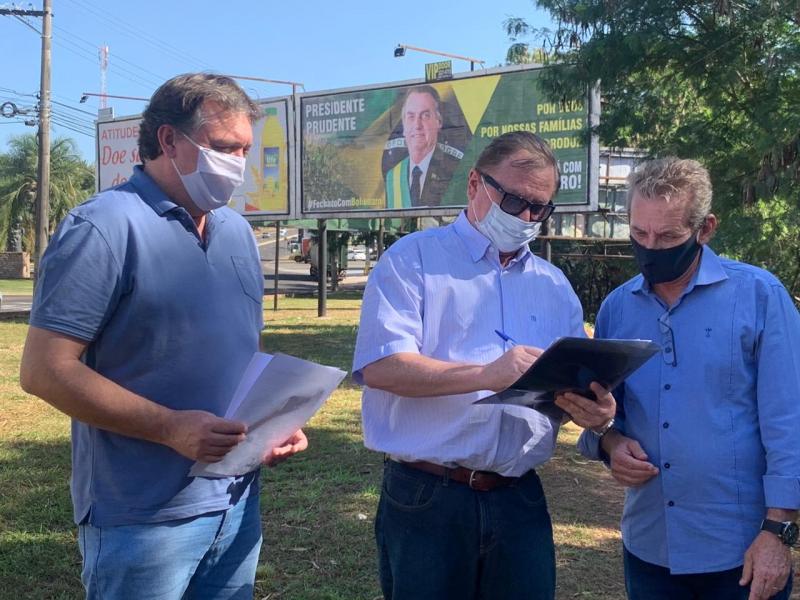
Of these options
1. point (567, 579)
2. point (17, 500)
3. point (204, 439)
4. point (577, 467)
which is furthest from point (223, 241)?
point (577, 467)

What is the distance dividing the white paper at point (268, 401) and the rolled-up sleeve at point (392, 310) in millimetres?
134

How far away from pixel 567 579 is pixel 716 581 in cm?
209

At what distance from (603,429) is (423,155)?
11037 mm

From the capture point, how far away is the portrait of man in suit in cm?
1284

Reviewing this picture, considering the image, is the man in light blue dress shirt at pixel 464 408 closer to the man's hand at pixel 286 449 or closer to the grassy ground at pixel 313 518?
the man's hand at pixel 286 449

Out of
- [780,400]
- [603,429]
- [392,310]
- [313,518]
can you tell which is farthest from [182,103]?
[313,518]

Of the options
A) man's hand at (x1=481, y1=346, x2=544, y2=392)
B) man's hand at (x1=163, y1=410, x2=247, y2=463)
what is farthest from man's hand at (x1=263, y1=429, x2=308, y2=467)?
man's hand at (x1=481, y1=346, x2=544, y2=392)

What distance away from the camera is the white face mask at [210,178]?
2199 mm

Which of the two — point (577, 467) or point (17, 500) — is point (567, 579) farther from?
point (17, 500)

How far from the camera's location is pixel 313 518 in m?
5.12

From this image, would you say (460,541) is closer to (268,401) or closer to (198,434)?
(268,401)

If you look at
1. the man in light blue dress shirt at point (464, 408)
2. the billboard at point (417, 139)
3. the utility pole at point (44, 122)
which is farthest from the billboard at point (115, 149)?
the man in light blue dress shirt at point (464, 408)

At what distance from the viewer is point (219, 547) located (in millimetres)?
2285

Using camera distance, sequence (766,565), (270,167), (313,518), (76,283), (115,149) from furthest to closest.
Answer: (115,149), (270,167), (313,518), (766,565), (76,283)
